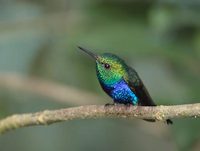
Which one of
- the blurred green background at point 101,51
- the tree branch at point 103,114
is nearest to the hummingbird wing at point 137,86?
the tree branch at point 103,114

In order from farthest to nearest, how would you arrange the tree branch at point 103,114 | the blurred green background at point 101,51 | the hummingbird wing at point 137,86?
the blurred green background at point 101,51 < the hummingbird wing at point 137,86 < the tree branch at point 103,114

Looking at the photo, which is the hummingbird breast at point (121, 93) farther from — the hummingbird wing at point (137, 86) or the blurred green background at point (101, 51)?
the blurred green background at point (101, 51)

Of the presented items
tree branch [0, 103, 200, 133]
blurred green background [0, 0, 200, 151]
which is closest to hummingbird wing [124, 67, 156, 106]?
tree branch [0, 103, 200, 133]

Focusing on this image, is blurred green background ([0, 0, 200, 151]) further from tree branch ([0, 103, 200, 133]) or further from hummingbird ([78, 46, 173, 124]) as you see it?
tree branch ([0, 103, 200, 133])

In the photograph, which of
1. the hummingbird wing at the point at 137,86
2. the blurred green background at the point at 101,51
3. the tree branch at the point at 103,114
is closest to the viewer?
the tree branch at the point at 103,114

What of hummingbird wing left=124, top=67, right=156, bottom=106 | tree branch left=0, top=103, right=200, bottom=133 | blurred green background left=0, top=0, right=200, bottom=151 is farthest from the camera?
blurred green background left=0, top=0, right=200, bottom=151

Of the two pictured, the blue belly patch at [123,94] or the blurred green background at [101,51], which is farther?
the blurred green background at [101,51]

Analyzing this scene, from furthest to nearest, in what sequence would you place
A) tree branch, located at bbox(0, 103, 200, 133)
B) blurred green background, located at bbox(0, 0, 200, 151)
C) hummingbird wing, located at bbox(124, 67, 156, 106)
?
blurred green background, located at bbox(0, 0, 200, 151)
hummingbird wing, located at bbox(124, 67, 156, 106)
tree branch, located at bbox(0, 103, 200, 133)

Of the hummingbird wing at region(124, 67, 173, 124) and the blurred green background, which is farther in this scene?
the blurred green background
